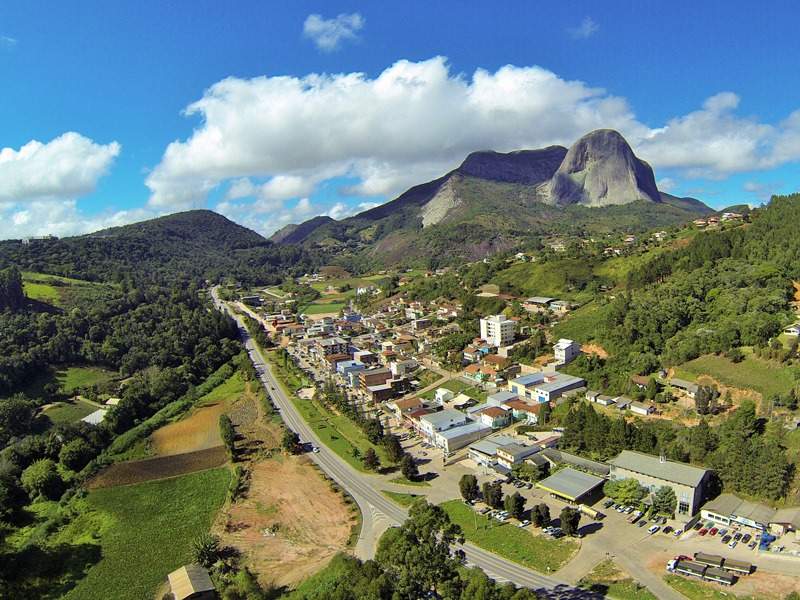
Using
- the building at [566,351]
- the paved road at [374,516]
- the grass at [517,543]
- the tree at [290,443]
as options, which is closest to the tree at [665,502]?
the grass at [517,543]

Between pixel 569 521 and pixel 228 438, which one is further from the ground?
pixel 228 438

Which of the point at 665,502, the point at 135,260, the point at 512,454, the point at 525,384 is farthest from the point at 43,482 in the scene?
the point at 135,260

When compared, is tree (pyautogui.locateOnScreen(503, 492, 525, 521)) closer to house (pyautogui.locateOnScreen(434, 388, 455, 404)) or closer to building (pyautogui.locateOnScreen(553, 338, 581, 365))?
house (pyautogui.locateOnScreen(434, 388, 455, 404))

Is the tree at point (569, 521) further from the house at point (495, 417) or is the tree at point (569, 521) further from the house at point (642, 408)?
the house at point (642, 408)

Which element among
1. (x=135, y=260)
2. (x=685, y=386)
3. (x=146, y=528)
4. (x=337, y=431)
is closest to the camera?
(x=146, y=528)

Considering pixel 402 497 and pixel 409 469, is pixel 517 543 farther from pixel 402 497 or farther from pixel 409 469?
pixel 409 469

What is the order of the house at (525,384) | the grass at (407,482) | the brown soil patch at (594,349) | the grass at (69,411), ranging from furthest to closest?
1. the grass at (69,411)
2. the brown soil patch at (594,349)
3. the house at (525,384)
4. the grass at (407,482)

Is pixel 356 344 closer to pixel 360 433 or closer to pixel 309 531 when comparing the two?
pixel 360 433
